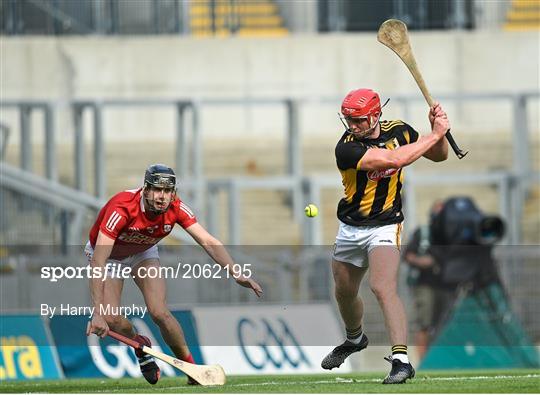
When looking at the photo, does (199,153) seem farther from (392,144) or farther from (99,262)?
(392,144)

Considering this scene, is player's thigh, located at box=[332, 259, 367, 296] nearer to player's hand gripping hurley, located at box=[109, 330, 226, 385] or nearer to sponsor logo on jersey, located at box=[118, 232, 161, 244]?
player's hand gripping hurley, located at box=[109, 330, 226, 385]

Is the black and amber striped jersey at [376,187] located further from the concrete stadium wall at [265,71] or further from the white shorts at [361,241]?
the concrete stadium wall at [265,71]

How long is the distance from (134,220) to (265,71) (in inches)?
505

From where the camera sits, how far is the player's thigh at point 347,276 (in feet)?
40.9

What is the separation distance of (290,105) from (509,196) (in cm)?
300

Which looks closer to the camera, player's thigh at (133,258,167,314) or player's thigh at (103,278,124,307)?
player's thigh at (133,258,167,314)

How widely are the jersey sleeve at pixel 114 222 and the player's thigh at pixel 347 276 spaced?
1.61 meters

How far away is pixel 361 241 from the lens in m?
12.3

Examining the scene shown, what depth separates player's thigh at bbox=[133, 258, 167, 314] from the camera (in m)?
13.0

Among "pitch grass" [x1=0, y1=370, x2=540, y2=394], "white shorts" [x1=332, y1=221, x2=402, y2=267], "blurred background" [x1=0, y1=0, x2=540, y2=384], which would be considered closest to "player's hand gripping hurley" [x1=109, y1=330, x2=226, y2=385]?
"pitch grass" [x1=0, y1=370, x2=540, y2=394]

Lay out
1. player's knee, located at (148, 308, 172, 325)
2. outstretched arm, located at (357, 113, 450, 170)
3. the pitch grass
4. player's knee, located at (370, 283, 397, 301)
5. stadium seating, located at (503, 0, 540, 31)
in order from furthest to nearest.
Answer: stadium seating, located at (503, 0, 540, 31) → player's knee, located at (148, 308, 172, 325) → player's knee, located at (370, 283, 397, 301) → outstretched arm, located at (357, 113, 450, 170) → the pitch grass

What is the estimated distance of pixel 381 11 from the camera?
2505 cm

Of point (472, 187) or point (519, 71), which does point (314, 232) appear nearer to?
point (472, 187)

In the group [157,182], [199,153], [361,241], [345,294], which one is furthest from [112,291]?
[199,153]
